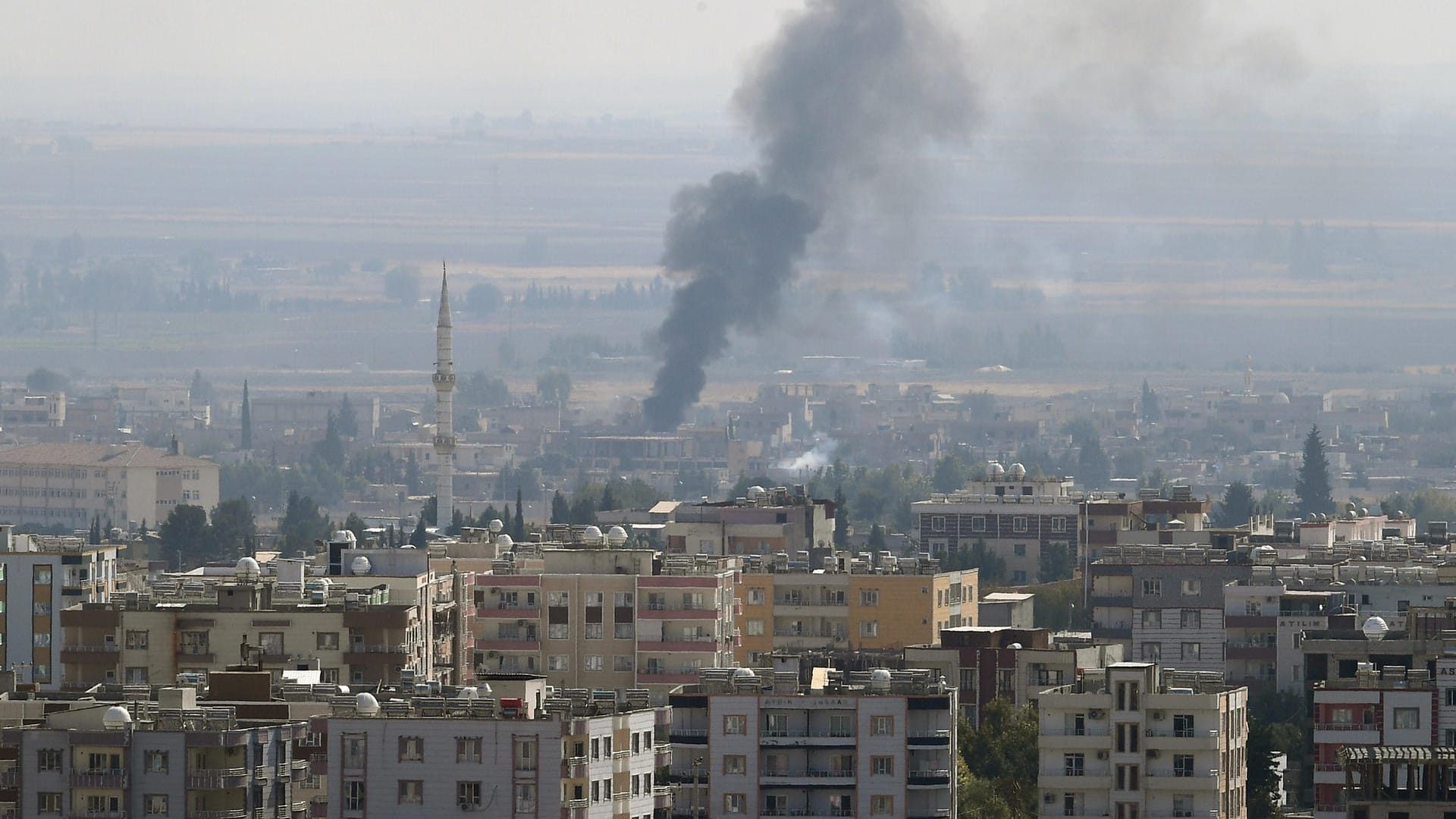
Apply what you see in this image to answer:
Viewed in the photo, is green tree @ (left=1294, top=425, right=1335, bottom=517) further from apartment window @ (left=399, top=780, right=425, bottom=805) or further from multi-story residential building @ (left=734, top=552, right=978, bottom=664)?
apartment window @ (left=399, top=780, right=425, bottom=805)

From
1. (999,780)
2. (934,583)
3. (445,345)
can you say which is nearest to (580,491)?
(445,345)

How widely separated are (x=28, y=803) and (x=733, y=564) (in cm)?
3282

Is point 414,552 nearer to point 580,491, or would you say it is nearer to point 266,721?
point 266,721

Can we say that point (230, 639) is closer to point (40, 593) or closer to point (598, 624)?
point (598, 624)

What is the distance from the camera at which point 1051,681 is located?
68.2 m

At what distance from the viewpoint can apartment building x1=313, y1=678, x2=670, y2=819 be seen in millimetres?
47188

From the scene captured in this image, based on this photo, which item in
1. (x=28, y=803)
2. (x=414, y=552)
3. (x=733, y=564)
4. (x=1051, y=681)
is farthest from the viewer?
(x=733, y=564)

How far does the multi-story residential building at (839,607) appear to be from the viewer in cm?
8006

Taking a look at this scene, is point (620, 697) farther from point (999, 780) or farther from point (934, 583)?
point (934, 583)

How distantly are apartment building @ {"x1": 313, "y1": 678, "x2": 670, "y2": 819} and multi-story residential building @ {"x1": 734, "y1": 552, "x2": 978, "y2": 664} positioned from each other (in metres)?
29.9

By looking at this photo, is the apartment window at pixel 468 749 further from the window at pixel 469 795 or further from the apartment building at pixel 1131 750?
A: the apartment building at pixel 1131 750

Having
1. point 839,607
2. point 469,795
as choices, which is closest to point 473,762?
point 469,795

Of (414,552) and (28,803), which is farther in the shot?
(414,552)

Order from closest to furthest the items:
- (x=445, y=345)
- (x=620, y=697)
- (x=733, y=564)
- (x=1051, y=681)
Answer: (x=620, y=697), (x=1051, y=681), (x=733, y=564), (x=445, y=345)
